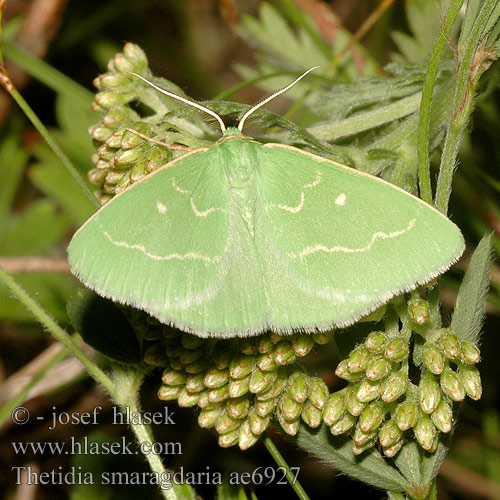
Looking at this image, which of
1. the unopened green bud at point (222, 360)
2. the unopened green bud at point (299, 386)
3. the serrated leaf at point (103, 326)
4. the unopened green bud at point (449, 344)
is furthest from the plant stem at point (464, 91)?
the serrated leaf at point (103, 326)

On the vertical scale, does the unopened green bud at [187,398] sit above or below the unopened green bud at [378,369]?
above

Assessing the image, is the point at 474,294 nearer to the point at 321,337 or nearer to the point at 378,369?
the point at 378,369

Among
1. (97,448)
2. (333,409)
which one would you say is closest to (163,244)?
→ (333,409)

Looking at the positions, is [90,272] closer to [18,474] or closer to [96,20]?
[18,474]

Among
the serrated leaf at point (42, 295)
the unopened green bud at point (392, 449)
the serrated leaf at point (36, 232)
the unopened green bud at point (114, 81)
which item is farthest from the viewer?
the serrated leaf at point (36, 232)

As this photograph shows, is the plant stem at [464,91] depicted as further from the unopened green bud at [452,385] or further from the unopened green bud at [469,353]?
the unopened green bud at [452,385]

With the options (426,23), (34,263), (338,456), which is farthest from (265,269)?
(34,263)

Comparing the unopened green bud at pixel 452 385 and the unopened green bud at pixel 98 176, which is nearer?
the unopened green bud at pixel 452 385
